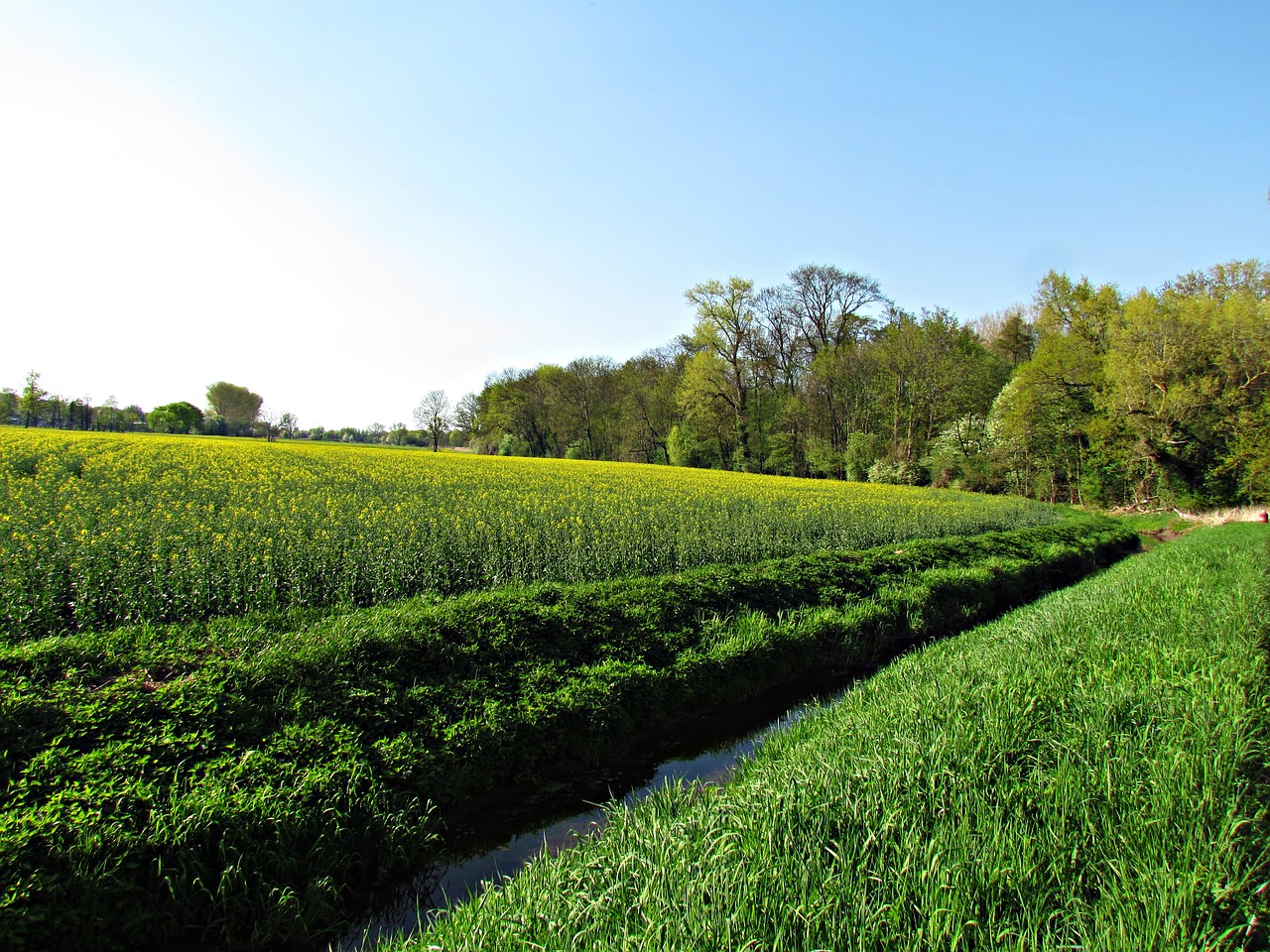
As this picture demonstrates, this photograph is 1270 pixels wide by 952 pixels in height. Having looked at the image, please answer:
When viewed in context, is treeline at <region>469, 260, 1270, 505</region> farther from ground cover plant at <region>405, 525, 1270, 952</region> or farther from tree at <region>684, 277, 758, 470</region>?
ground cover plant at <region>405, 525, 1270, 952</region>

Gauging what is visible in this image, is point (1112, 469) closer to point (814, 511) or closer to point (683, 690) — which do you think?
point (814, 511)

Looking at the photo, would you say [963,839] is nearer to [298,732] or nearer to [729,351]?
[298,732]

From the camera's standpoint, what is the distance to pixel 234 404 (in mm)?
110500

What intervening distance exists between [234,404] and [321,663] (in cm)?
12739

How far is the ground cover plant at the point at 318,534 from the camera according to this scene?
742 cm

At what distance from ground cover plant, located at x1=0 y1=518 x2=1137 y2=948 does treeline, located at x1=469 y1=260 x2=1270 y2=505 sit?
35610 millimetres

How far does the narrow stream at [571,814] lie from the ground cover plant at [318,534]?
4142mm

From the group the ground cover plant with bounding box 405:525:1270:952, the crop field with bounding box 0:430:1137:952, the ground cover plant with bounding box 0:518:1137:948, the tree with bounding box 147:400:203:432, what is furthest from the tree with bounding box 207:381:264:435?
the ground cover plant with bounding box 405:525:1270:952

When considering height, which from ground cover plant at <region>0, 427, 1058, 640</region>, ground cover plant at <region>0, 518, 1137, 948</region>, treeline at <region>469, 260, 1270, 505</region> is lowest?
ground cover plant at <region>0, 518, 1137, 948</region>

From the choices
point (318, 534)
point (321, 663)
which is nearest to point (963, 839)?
point (321, 663)

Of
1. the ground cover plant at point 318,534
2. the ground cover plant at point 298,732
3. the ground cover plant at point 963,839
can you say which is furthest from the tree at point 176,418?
the ground cover plant at point 963,839

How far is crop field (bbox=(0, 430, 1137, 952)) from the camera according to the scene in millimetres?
3736

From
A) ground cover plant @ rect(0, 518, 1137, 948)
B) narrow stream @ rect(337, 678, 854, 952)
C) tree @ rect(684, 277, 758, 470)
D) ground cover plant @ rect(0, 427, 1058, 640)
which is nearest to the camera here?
ground cover plant @ rect(0, 518, 1137, 948)

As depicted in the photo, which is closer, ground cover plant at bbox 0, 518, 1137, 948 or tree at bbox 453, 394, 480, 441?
ground cover plant at bbox 0, 518, 1137, 948
